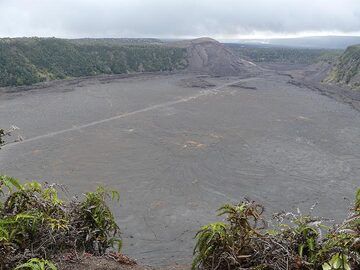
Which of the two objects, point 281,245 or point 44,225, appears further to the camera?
point 44,225

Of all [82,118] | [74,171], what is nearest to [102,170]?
[74,171]

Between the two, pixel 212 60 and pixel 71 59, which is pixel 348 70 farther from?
pixel 71 59

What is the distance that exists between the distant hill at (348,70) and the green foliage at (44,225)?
2908 inches

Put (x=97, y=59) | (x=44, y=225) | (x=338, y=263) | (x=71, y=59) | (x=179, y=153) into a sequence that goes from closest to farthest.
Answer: (x=338, y=263)
(x=44, y=225)
(x=179, y=153)
(x=71, y=59)
(x=97, y=59)

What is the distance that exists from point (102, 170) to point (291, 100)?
41159mm

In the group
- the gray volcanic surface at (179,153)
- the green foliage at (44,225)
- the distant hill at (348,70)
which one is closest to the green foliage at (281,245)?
the green foliage at (44,225)

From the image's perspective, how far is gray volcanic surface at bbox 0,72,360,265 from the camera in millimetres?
22875

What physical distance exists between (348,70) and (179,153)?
6158 cm

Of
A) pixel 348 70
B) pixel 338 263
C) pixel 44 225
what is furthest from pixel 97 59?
pixel 338 263

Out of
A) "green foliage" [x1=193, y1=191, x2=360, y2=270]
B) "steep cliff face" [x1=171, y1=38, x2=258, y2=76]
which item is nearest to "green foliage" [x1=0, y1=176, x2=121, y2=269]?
"green foliage" [x1=193, y1=191, x2=360, y2=270]

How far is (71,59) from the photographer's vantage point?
84.0 meters

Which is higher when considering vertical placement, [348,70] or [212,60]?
[348,70]

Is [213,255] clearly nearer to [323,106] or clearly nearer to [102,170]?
[102,170]

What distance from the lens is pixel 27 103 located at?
5559 cm
